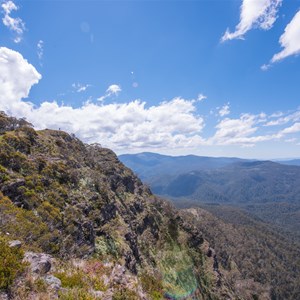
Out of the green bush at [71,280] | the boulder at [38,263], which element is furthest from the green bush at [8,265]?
the green bush at [71,280]

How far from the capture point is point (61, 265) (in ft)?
35.6

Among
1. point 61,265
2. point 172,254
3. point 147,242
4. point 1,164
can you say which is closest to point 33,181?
point 1,164

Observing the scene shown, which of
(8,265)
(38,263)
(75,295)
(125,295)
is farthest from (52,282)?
(125,295)

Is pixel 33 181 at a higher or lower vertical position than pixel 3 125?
lower

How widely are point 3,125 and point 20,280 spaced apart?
33.8 meters

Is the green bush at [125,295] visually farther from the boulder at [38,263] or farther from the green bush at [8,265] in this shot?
the green bush at [8,265]

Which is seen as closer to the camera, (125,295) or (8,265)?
(8,265)

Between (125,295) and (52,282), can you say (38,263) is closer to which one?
(52,282)

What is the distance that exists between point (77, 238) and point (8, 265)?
58.6 ft

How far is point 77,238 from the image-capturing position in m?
24.2

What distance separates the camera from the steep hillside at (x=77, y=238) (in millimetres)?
8711

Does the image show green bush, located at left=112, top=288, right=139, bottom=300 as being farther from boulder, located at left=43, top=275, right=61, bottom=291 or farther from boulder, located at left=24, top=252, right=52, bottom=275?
boulder, located at left=24, top=252, right=52, bottom=275

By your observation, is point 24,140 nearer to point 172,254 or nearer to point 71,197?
point 71,197

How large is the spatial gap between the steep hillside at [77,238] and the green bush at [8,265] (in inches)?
1.1
